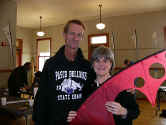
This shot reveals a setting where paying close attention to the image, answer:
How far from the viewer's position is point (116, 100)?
108cm

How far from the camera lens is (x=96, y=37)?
307 inches

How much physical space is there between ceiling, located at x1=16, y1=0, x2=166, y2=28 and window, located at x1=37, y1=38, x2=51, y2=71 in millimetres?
1869

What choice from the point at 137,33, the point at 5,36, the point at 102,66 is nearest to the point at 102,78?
the point at 102,66

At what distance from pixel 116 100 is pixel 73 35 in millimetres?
545

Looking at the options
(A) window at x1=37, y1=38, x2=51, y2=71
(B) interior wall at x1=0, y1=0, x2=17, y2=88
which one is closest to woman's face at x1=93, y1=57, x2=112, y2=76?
(B) interior wall at x1=0, y1=0, x2=17, y2=88

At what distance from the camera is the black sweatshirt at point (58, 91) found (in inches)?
50.9

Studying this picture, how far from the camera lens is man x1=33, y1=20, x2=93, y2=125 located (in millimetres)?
1291

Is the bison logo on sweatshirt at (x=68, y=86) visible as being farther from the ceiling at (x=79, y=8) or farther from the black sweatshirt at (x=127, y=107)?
the ceiling at (x=79, y=8)

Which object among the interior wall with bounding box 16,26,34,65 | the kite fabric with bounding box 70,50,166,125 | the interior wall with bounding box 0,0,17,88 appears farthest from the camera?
the interior wall with bounding box 16,26,34,65

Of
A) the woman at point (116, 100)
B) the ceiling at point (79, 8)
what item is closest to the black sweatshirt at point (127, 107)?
the woman at point (116, 100)

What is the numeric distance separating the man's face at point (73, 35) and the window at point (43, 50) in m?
8.07

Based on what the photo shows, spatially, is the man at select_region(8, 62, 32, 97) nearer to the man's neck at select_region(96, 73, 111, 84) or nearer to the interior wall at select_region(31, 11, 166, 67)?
the man's neck at select_region(96, 73, 111, 84)

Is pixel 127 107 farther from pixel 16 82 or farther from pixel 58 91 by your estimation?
pixel 16 82

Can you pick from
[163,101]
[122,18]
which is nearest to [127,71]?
[163,101]
